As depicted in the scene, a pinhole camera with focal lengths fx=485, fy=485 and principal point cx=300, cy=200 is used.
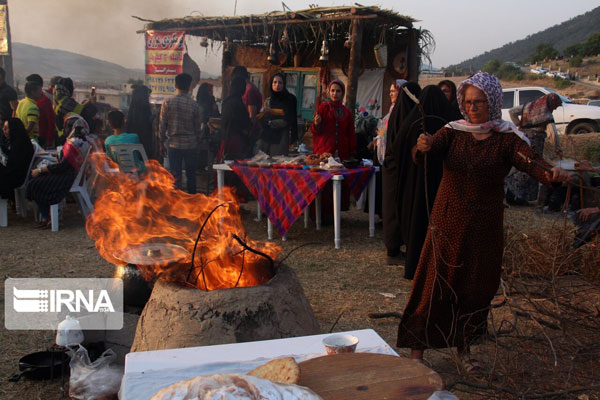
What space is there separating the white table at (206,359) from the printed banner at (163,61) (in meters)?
11.4

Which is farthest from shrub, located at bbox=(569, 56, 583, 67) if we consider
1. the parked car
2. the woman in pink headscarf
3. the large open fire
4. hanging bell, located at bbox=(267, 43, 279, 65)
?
the large open fire

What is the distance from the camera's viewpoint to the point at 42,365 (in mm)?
3059

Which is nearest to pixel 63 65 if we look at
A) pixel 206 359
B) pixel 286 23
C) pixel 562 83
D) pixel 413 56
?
pixel 562 83

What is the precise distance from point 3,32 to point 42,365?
10.1m

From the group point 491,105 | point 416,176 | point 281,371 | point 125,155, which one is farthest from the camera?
point 125,155

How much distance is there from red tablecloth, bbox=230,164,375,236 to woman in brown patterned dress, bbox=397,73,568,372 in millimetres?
2804

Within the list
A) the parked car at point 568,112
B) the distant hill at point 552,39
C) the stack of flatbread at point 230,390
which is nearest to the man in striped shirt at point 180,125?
the stack of flatbread at point 230,390

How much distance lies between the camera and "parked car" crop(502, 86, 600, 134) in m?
15.5

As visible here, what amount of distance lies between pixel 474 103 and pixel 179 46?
1080cm

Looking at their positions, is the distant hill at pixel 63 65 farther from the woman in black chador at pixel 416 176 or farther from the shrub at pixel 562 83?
the woman in black chador at pixel 416 176

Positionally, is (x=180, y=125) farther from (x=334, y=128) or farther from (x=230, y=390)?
(x=230, y=390)

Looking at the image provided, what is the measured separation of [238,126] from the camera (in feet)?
26.5

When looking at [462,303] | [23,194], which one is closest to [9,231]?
[23,194]

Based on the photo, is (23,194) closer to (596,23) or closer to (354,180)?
(354,180)
